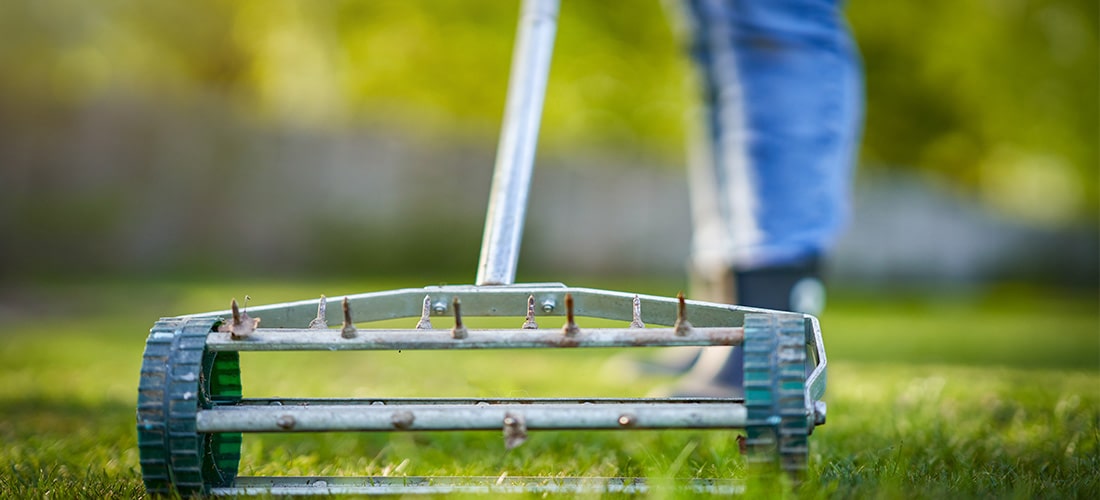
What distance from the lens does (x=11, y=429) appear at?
6.38 feet

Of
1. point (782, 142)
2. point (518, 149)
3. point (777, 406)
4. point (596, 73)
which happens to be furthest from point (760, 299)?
point (596, 73)

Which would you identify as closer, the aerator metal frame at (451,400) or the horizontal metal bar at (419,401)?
the aerator metal frame at (451,400)

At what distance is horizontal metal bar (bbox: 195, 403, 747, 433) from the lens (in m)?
1.13

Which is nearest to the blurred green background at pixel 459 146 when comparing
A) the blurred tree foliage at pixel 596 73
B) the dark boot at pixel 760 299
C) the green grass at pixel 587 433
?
the blurred tree foliage at pixel 596 73

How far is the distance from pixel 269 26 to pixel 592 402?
12.2 meters

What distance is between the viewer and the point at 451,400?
1362 mm

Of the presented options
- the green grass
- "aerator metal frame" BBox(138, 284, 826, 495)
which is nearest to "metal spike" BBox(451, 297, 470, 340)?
"aerator metal frame" BBox(138, 284, 826, 495)

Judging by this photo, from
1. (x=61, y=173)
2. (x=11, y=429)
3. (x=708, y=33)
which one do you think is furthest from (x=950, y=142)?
(x=11, y=429)

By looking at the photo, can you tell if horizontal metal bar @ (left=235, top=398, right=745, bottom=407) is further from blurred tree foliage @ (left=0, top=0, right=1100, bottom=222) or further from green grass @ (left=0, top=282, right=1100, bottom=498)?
blurred tree foliage @ (left=0, top=0, right=1100, bottom=222)

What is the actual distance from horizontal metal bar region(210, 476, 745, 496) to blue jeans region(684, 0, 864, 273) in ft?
2.97

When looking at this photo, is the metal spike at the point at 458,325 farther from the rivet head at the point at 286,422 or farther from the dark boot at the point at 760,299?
the dark boot at the point at 760,299

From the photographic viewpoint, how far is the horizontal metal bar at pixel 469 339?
1186mm

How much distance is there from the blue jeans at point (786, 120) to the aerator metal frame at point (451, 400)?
30.7 inches

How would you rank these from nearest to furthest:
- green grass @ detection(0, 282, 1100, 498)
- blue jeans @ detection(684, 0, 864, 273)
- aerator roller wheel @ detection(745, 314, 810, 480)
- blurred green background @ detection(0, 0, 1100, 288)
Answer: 1. aerator roller wheel @ detection(745, 314, 810, 480)
2. green grass @ detection(0, 282, 1100, 498)
3. blue jeans @ detection(684, 0, 864, 273)
4. blurred green background @ detection(0, 0, 1100, 288)
